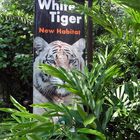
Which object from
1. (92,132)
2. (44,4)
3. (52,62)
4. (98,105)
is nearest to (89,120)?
(92,132)

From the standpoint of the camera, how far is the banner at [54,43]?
3.67 metres

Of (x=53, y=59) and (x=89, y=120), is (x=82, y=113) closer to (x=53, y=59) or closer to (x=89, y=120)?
(x=89, y=120)

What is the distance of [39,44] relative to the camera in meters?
3.64

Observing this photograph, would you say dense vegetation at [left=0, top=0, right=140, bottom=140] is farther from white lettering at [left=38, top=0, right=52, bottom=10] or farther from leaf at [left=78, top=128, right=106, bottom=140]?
white lettering at [left=38, top=0, right=52, bottom=10]

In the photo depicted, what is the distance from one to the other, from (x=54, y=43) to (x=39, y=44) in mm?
146

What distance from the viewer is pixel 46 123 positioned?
2438 millimetres

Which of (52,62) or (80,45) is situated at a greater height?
(80,45)

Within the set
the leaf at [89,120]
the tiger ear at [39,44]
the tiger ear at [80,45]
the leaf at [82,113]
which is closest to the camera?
the leaf at [89,120]

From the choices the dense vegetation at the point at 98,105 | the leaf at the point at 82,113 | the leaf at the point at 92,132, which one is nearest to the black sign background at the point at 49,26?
the dense vegetation at the point at 98,105

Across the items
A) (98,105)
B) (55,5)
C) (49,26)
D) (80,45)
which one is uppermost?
(55,5)

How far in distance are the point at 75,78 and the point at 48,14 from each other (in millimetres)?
1158

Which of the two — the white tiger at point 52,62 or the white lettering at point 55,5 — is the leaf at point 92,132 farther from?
the white lettering at point 55,5

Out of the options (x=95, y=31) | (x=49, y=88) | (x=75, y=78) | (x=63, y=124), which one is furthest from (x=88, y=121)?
(x=95, y=31)

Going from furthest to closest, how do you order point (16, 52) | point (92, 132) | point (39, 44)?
point (16, 52), point (39, 44), point (92, 132)
